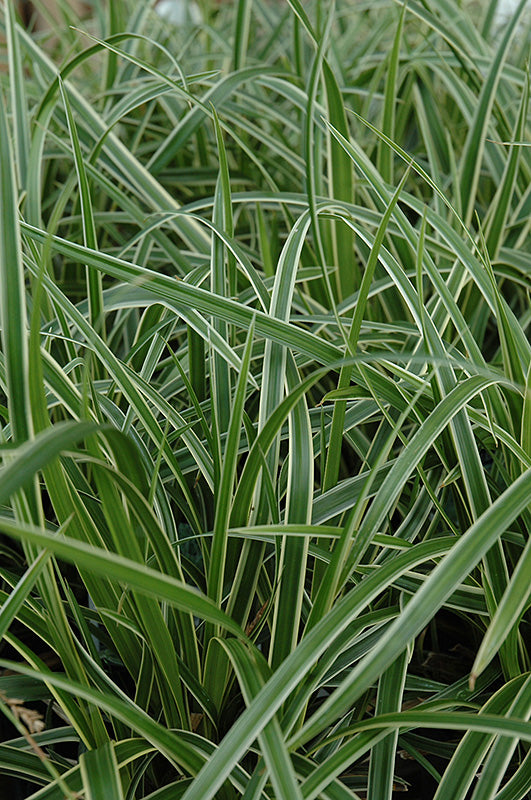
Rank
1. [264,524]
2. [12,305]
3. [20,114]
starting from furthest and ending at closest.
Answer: [20,114] → [264,524] → [12,305]

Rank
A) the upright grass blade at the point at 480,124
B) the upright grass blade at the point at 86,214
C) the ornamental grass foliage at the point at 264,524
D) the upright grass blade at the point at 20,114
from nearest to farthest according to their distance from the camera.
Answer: the ornamental grass foliage at the point at 264,524
the upright grass blade at the point at 86,214
the upright grass blade at the point at 20,114
the upright grass blade at the point at 480,124

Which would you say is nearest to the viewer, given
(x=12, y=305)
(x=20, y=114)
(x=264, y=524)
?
(x=12, y=305)

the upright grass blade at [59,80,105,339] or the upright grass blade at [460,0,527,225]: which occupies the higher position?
the upright grass blade at [460,0,527,225]

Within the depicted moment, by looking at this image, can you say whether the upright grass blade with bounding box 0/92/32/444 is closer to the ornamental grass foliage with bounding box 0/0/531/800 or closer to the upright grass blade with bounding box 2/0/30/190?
the ornamental grass foliage with bounding box 0/0/531/800

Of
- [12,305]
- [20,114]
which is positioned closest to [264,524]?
[12,305]

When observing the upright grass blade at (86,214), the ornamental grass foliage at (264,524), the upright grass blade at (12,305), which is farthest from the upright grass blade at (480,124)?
the upright grass blade at (12,305)

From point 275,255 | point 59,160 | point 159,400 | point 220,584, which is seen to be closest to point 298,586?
point 220,584

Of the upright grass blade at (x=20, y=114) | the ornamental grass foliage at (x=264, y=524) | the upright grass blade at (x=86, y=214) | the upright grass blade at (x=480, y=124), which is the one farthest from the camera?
the upright grass blade at (x=480, y=124)

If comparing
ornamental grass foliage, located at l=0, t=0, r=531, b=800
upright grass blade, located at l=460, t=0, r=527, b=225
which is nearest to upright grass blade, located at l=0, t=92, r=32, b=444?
ornamental grass foliage, located at l=0, t=0, r=531, b=800

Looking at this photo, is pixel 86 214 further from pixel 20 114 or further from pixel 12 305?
pixel 20 114

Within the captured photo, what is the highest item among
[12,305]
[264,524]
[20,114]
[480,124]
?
[480,124]

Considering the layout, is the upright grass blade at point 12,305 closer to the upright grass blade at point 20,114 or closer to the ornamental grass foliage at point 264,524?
the ornamental grass foliage at point 264,524
